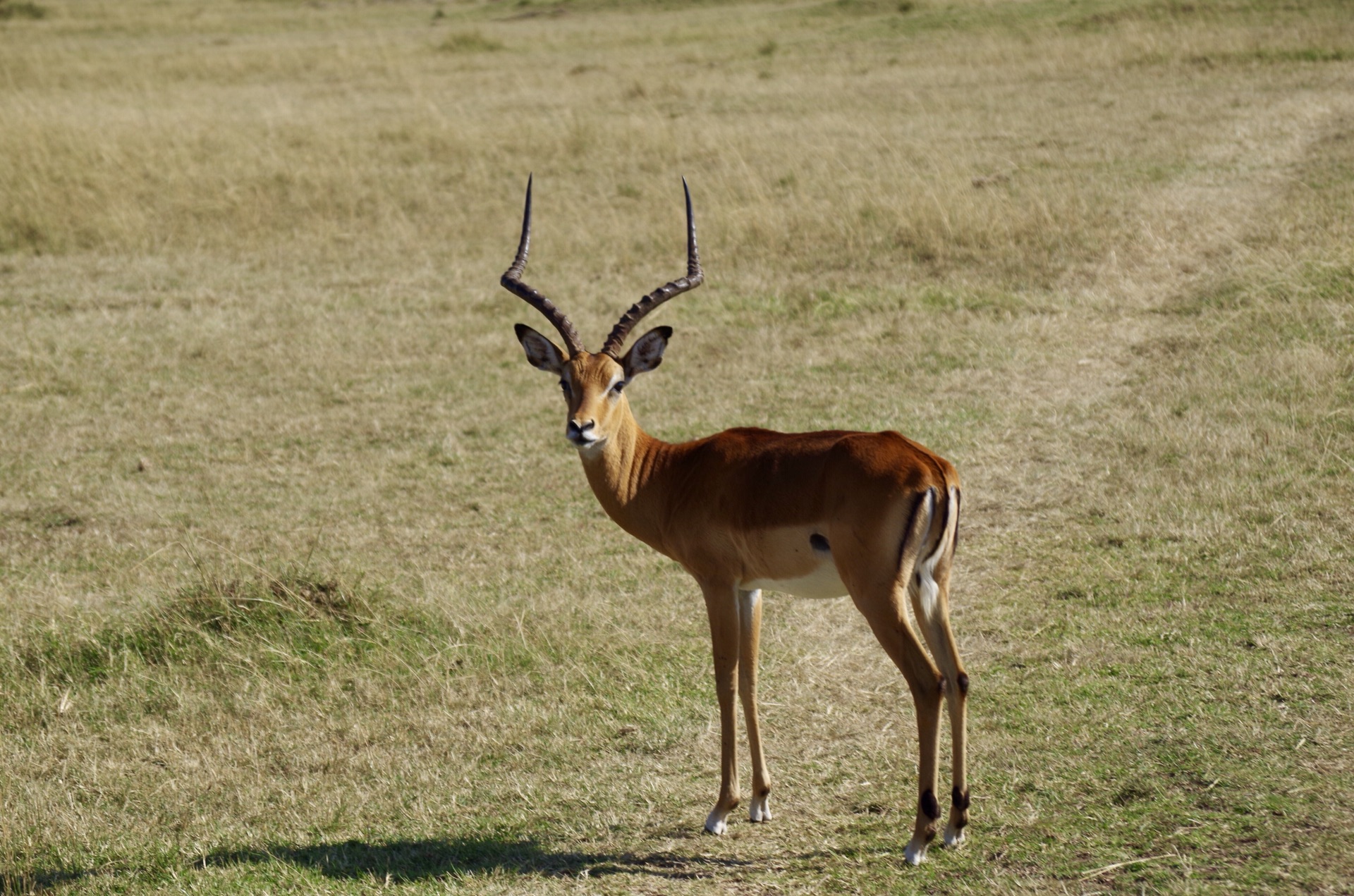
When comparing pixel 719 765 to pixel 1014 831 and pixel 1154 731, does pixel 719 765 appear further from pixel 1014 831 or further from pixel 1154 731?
pixel 1154 731

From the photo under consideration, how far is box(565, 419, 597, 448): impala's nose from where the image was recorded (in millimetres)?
4152

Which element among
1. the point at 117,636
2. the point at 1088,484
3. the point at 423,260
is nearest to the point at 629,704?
the point at 117,636

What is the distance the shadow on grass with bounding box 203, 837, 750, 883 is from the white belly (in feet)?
2.75

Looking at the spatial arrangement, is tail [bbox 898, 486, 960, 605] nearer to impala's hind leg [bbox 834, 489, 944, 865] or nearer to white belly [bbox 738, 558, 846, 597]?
impala's hind leg [bbox 834, 489, 944, 865]

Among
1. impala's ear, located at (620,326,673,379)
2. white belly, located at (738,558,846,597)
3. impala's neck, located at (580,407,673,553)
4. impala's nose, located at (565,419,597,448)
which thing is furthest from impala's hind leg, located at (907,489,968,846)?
impala's ear, located at (620,326,673,379)

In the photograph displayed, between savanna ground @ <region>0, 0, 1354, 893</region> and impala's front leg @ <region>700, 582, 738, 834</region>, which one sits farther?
savanna ground @ <region>0, 0, 1354, 893</region>

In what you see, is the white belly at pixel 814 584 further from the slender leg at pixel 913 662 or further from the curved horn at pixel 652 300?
the curved horn at pixel 652 300

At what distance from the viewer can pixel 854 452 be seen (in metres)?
3.97

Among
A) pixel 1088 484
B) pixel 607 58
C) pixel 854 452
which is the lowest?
pixel 1088 484

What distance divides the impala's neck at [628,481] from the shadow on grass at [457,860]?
1.00 metres

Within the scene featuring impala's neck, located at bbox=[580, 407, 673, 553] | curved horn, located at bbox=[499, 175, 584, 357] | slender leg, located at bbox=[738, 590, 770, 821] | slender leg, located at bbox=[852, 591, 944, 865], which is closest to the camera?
slender leg, located at bbox=[852, 591, 944, 865]

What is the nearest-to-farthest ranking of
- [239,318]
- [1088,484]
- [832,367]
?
[1088,484] < [832,367] < [239,318]

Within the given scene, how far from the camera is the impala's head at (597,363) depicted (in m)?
4.34

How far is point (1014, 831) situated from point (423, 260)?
9.72m
